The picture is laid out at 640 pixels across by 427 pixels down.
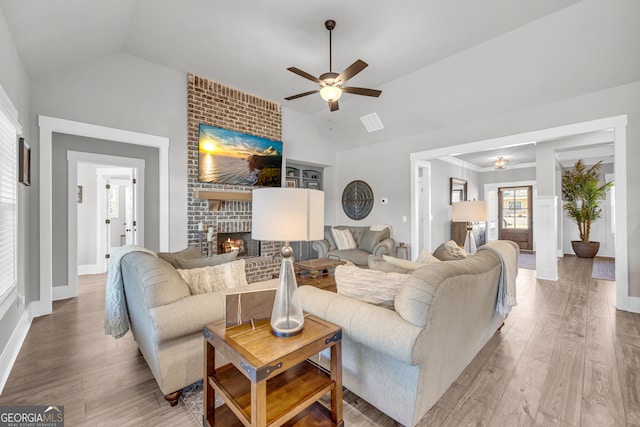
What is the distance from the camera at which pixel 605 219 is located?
689cm

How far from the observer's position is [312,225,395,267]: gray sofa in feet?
16.5

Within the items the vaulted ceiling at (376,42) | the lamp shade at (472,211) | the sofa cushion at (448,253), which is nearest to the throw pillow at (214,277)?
the sofa cushion at (448,253)

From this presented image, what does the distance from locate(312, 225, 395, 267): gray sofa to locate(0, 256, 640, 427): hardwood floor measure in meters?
2.27

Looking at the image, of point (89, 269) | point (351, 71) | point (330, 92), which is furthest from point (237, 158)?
point (89, 269)

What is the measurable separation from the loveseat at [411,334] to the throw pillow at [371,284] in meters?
0.08

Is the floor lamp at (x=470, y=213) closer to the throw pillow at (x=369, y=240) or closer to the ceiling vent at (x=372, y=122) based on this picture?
the throw pillow at (x=369, y=240)

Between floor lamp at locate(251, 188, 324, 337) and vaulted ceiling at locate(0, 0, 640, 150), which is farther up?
vaulted ceiling at locate(0, 0, 640, 150)

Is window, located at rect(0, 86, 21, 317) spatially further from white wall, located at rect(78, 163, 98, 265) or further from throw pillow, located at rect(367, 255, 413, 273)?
white wall, located at rect(78, 163, 98, 265)

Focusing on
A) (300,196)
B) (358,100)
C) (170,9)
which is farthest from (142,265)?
(358,100)

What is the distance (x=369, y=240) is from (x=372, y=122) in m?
2.33

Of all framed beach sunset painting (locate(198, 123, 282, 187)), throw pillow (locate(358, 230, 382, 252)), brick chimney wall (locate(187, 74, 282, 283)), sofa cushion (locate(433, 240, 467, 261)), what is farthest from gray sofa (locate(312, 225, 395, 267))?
sofa cushion (locate(433, 240, 467, 261))

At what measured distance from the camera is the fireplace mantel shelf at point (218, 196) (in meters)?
4.31

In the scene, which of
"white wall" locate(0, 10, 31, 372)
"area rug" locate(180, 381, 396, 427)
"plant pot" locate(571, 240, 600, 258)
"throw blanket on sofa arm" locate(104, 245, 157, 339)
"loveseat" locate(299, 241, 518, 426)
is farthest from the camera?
"plant pot" locate(571, 240, 600, 258)

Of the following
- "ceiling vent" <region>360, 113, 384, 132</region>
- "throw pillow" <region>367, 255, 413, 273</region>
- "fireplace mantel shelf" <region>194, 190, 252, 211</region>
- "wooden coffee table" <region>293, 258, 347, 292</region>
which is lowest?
"wooden coffee table" <region>293, 258, 347, 292</region>
